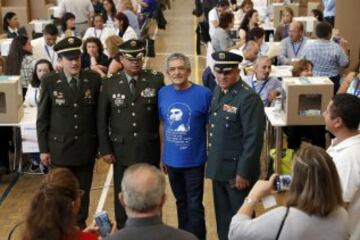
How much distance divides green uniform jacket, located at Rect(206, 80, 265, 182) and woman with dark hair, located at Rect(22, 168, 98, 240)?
219 cm

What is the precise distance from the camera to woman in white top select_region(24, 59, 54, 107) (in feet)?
24.6

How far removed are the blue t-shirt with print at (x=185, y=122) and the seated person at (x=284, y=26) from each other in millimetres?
6762

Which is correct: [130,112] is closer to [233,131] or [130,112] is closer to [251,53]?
[233,131]

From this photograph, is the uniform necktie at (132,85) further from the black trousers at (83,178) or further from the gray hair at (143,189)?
the gray hair at (143,189)

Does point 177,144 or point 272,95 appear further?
point 272,95

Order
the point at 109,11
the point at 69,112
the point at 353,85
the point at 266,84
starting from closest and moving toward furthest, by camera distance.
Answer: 1. the point at 69,112
2. the point at 353,85
3. the point at 266,84
4. the point at 109,11

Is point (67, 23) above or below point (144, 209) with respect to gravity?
above

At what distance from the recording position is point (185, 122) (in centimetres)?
539

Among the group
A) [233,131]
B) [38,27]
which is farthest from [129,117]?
[38,27]

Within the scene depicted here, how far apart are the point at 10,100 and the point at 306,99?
3297 mm

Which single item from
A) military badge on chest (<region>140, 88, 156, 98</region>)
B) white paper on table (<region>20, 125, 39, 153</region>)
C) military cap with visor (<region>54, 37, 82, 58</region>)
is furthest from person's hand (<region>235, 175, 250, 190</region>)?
white paper on table (<region>20, 125, 39, 153</region>)

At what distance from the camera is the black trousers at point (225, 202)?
17.5 ft

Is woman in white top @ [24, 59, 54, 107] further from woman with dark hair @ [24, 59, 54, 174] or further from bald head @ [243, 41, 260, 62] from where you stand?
bald head @ [243, 41, 260, 62]

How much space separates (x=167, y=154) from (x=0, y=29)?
9.89 metres
